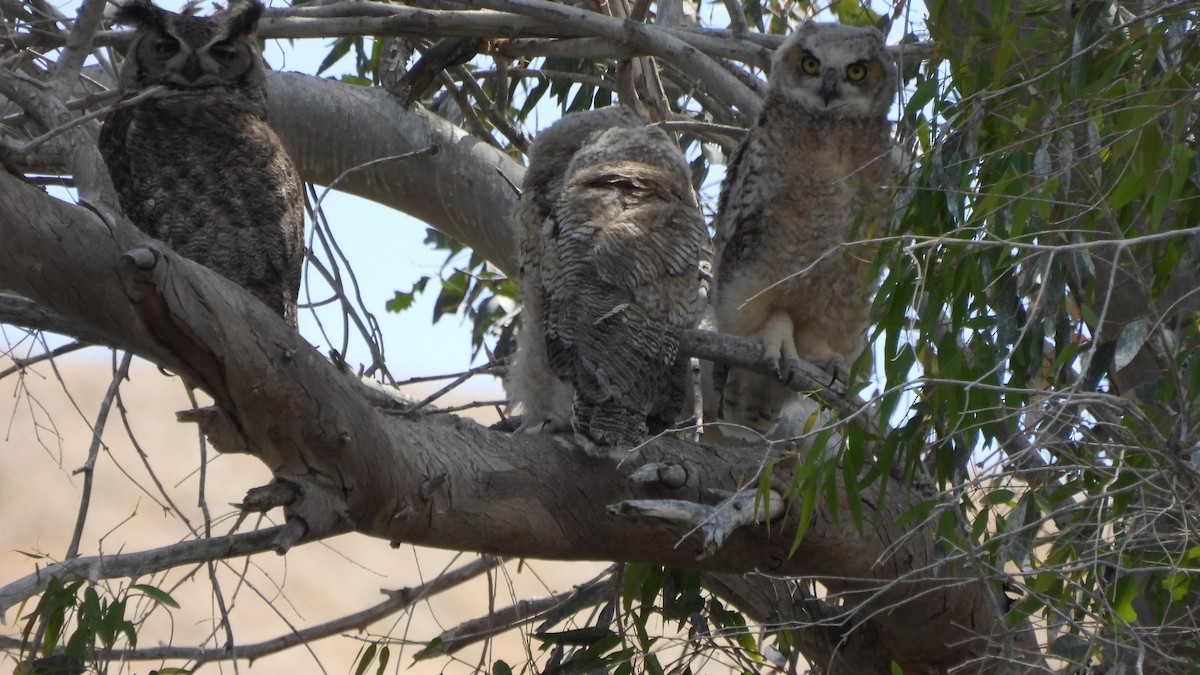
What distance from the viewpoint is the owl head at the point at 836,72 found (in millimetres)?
3648

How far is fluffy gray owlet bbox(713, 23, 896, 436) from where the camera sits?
12.0 ft

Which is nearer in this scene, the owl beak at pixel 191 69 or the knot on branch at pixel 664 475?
the knot on branch at pixel 664 475

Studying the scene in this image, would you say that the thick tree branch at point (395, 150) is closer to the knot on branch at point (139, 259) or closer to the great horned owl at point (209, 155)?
the great horned owl at point (209, 155)

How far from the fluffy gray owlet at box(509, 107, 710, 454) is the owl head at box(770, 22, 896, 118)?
49 centimetres

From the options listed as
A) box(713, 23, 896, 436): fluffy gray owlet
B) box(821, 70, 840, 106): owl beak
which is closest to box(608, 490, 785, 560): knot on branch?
box(713, 23, 896, 436): fluffy gray owlet

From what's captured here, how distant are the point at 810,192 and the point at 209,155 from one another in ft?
5.51

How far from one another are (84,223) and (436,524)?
0.91 m

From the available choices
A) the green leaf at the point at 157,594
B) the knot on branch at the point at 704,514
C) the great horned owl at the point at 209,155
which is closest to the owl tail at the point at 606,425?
the knot on branch at the point at 704,514

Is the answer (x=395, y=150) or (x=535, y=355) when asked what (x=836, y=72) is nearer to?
(x=535, y=355)

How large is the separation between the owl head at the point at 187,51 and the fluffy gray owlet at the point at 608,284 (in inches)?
33.5

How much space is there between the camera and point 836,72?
364 cm

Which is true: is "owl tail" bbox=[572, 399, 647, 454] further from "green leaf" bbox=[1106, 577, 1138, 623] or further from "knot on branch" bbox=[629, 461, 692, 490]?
"green leaf" bbox=[1106, 577, 1138, 623]

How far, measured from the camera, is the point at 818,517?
9.43ft

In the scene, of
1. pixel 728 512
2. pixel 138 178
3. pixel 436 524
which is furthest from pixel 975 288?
pixel 138 178
